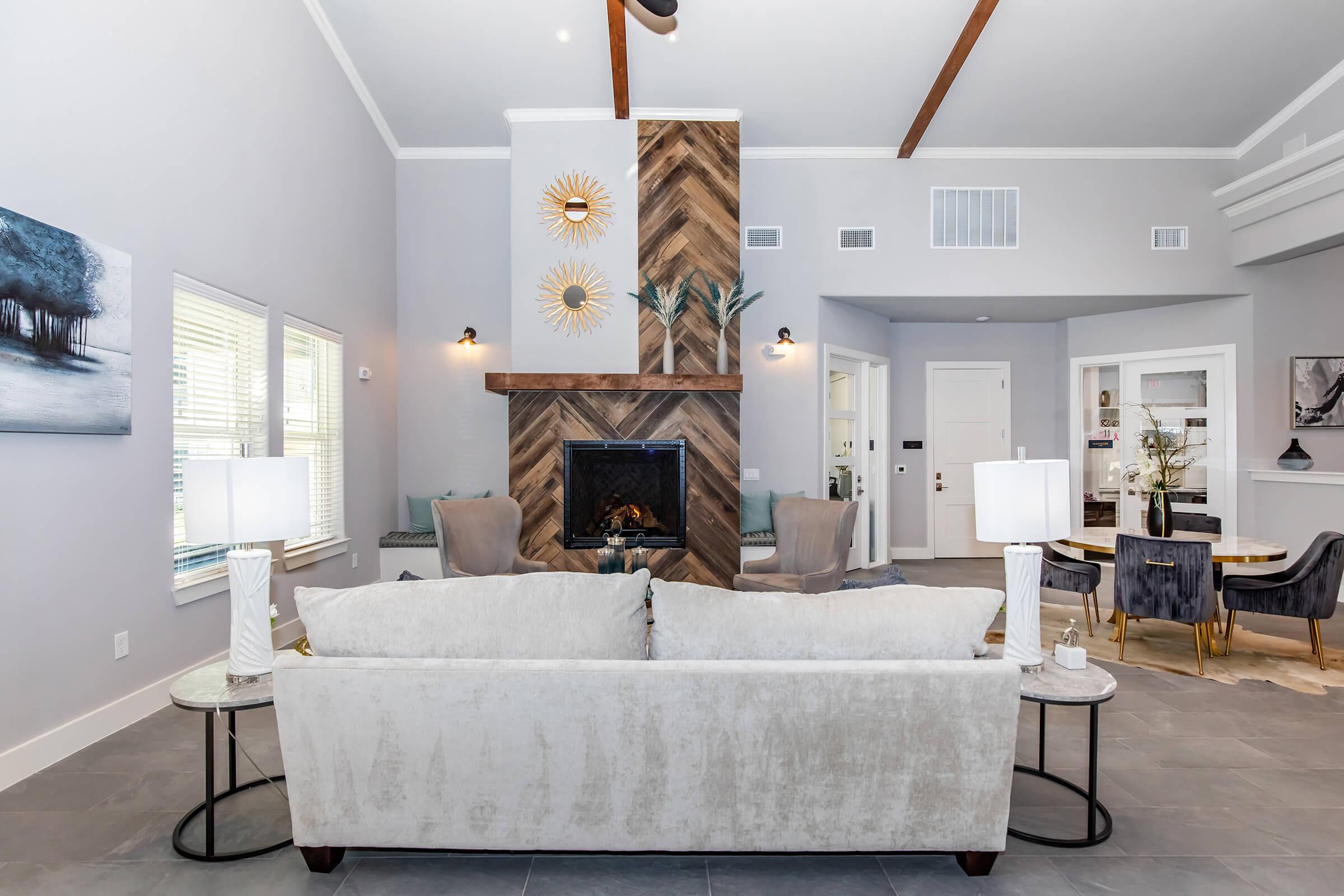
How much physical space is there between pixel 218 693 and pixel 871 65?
532cm

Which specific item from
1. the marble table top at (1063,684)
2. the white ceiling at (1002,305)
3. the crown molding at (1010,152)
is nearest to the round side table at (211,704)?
the marble table top at (1063,684)

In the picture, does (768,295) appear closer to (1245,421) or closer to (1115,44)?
(1115,44)

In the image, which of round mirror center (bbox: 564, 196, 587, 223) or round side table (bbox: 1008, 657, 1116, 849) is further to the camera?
round mirror center (bbox: 564, 196, 587, 223)

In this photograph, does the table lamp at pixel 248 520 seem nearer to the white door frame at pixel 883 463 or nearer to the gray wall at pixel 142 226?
the gray wall at pixel 142 226

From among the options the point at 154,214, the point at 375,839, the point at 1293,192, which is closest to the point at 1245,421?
the point at 1293,192

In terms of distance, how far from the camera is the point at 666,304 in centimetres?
555

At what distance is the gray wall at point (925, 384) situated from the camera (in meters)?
7.38

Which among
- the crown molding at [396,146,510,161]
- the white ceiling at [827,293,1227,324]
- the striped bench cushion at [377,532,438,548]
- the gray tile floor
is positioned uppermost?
the crown molding at [396,146,510,161]

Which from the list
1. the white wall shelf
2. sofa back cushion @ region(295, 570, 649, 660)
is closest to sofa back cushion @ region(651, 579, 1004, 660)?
sofa back cushion @ region(295, 570, 649, 660)

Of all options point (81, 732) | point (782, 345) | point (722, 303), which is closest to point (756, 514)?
point (782, 345)

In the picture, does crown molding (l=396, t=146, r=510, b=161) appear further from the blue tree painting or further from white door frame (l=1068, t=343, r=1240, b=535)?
white door frame (l=1068, t=343, r=1240, b=535)

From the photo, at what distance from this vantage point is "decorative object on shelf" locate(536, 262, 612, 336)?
18.6 feet

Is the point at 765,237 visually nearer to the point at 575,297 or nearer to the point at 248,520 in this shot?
the point at 575,297

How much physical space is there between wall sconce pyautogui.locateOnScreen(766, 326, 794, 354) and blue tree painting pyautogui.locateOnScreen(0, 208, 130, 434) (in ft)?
14.8
